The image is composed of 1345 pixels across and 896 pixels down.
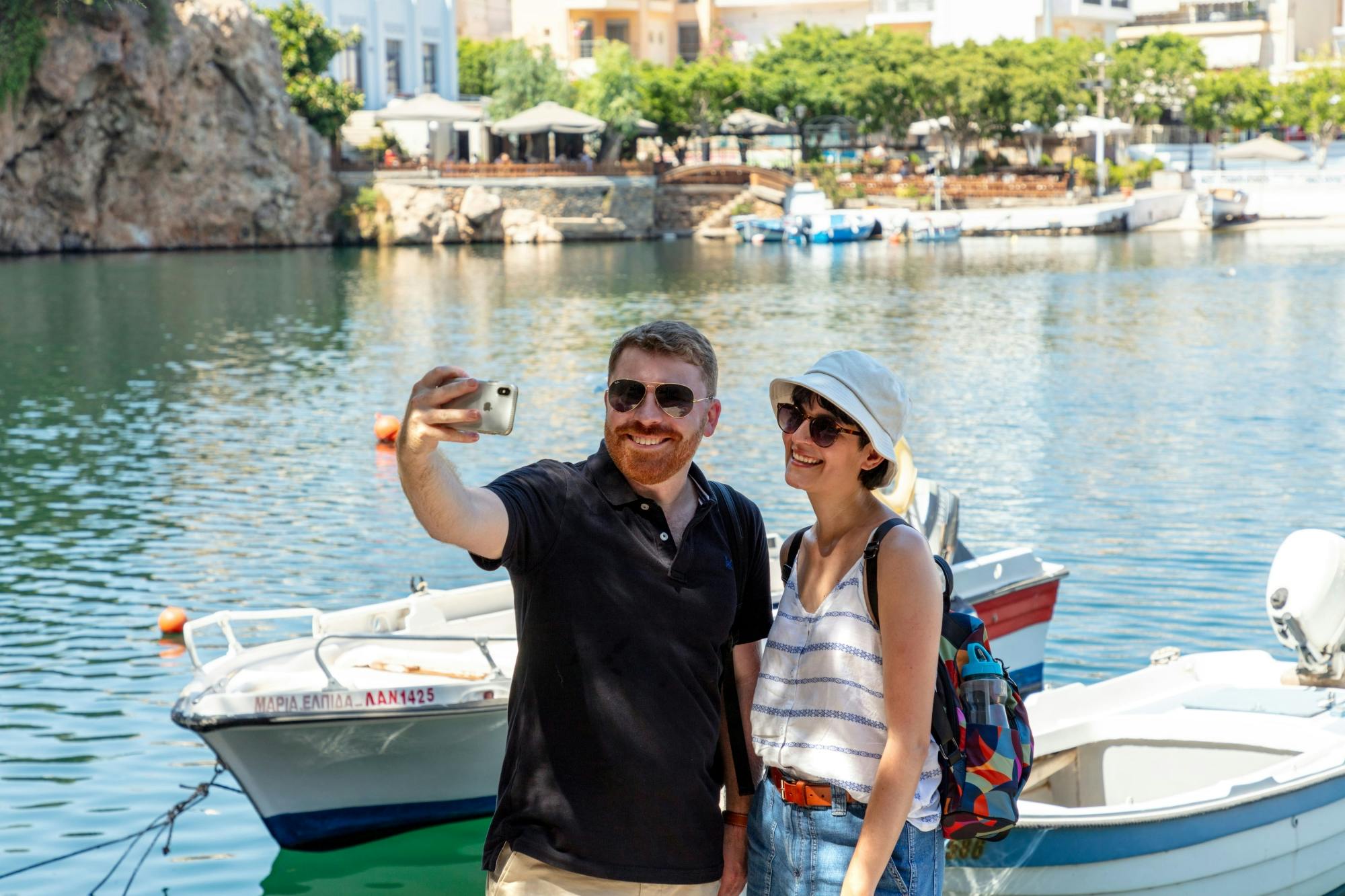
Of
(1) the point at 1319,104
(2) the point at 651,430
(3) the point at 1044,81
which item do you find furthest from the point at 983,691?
(1) the point at 1319,104

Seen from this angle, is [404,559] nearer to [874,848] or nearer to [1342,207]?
[874,848]

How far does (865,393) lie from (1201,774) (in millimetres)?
4360

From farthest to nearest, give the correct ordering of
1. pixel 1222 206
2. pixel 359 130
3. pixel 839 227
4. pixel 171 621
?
pixel 359 130
pixel 1222 206
pixel 839 227
pixel 171 621

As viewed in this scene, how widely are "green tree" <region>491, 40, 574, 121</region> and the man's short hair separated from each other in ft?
207

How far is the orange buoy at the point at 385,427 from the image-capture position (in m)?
19.3

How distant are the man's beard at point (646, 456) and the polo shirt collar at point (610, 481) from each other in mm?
20

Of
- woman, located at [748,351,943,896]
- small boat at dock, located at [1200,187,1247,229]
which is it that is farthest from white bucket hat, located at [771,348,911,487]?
small boat at dock, located at [1200,187,1247,229]

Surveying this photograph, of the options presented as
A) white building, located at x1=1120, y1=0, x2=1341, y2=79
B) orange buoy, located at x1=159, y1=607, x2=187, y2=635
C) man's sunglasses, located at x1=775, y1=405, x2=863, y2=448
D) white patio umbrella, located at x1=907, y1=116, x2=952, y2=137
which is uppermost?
white building, located at x1=1120, y1=0, x2=1341, y2=79

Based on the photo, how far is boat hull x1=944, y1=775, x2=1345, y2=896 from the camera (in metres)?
5.88

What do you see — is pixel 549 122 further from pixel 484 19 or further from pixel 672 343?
pixel 672 343

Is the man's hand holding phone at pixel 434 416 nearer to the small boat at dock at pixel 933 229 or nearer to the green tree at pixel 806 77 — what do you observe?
the small boat at dock at pixel 933 229

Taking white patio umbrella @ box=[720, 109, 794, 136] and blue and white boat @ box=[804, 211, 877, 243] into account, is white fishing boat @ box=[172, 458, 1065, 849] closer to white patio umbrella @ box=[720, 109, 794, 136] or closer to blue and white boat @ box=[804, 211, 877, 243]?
blue and white boat @ box=[804, 211, 877, 243]

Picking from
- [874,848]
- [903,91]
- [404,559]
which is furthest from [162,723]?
[903,91]

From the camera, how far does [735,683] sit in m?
3.40
